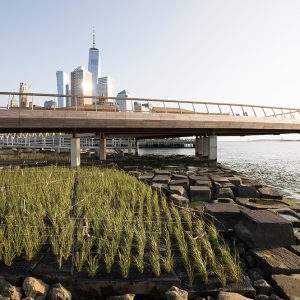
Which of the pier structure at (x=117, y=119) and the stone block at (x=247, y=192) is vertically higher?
the pier structure at (x=117, y=119)

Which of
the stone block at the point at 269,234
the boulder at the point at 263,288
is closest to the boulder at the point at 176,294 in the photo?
the boulder at the point at 263,288

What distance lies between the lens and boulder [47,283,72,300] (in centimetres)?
398

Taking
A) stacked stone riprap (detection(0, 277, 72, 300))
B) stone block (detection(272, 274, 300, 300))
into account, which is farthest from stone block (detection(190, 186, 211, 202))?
stacked stone riprap (detection(0, 277, 72, 300))

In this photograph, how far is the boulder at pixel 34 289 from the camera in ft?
13.3

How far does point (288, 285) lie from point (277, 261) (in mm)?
782

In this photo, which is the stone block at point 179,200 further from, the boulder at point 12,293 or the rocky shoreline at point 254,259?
the boulder at point 12,293

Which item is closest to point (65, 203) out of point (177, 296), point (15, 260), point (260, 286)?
point (15, 260)

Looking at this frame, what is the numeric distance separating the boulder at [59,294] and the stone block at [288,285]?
10.5ft

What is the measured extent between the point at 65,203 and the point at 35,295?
4464mm

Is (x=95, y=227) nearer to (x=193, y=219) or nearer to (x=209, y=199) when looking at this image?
(x=193, y=219)

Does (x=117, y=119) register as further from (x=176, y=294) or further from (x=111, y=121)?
(x=176, y=294)

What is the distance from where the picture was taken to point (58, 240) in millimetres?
5809

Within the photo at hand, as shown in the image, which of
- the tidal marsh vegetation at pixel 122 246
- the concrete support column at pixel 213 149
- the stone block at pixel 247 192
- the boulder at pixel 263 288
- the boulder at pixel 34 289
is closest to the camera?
the boulder at pixel 34 289

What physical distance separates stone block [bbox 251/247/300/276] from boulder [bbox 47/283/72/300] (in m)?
3.40
